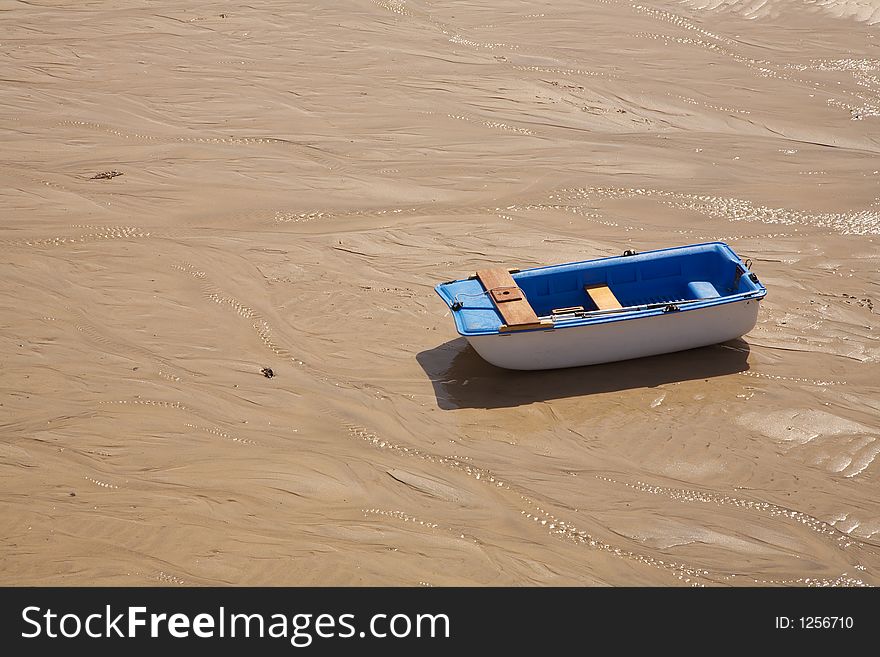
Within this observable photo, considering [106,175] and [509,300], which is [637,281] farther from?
[106,175]

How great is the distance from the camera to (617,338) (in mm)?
8219

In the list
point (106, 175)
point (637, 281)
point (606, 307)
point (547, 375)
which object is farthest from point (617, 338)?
point (106, 175)

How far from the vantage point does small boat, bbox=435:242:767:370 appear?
8.03 m

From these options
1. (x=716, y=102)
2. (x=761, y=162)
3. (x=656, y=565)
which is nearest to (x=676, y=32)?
→ (x=716, y=102)

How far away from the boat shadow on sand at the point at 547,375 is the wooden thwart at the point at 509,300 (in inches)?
23.6

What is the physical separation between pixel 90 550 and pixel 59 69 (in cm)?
817

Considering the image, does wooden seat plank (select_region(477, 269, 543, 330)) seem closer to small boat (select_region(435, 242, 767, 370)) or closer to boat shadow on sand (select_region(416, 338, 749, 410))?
small boat (select_region(435, 242, 767, 370))

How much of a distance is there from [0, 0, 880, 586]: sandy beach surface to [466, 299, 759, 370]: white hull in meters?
0.21

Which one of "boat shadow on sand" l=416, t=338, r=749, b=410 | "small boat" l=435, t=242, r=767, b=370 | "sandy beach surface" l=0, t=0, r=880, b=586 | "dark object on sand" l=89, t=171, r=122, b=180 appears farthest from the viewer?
"dark object on sand" l=89, t=171, r=122, b=180

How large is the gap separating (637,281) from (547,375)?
4.08ft

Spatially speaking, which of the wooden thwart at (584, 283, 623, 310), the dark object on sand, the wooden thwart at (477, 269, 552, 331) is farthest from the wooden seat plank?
the dark object on sand

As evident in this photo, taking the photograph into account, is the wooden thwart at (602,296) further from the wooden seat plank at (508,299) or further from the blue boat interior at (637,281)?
the wooden seat plank at (508,299)

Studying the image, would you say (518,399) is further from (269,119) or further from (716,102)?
(716,102)

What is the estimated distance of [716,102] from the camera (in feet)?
41.8
